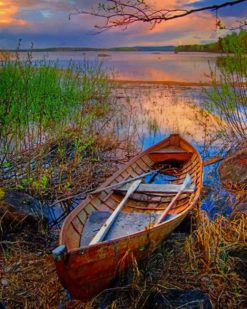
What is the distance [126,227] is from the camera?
5.43 meters

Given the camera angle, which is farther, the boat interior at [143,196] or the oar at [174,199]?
the oar at [174,199]

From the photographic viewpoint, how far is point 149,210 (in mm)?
6324

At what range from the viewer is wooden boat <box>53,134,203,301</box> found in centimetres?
398

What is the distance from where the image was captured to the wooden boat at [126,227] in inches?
157

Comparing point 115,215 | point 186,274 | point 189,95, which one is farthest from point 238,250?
point 189,95

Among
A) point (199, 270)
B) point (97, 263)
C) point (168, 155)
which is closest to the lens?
point (97, 263)

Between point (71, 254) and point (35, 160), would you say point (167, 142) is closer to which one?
point (35, 160)

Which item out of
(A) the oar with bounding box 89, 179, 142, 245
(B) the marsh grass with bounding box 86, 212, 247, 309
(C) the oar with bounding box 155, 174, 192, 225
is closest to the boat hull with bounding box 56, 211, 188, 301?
(B) the marsh grass with bounding box 86, 212, 247, 309

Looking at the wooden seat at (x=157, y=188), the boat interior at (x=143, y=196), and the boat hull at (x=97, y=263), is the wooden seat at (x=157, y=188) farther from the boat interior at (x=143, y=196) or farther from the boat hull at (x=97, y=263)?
the boat hull at (x=97, y=263)

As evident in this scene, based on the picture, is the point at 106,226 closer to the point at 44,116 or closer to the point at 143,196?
the point at 143,196

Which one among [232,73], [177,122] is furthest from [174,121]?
[232,73]

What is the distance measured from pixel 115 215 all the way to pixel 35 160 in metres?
3.15

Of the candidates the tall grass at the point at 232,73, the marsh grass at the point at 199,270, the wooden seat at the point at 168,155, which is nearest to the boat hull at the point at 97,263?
the marsh grass at the point at 199,270

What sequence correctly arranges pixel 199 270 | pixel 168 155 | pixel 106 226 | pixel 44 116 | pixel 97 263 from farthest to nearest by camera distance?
pixel 44 116
pixel 168 155
pixel 106 226
pixel 199 270
pixel 97 263
